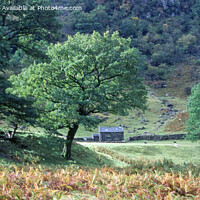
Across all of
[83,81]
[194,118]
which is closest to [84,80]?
[83,81]

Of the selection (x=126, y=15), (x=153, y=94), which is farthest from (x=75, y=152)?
(x=126, y=15)

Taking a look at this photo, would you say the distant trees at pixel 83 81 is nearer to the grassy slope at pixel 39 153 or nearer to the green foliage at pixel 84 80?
the green foliage at pixel 84 80

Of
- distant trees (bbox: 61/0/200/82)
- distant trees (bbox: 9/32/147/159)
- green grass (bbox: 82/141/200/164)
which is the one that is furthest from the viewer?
distant trees (bbox: 61/0/200/82)

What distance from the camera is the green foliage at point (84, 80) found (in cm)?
1509

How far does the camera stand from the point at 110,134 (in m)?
34.3

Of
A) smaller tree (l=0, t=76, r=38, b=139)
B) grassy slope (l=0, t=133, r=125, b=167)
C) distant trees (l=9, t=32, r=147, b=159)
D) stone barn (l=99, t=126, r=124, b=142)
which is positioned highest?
distant trees (l=9, t=32, r=147, b=159)

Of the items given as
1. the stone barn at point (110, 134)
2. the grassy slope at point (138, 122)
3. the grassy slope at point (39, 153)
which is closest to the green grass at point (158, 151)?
the grassy slope at point (39, 153)

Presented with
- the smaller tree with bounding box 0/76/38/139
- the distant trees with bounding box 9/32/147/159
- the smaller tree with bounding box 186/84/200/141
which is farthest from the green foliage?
the smaller tree with bounding box 186/84/200/141

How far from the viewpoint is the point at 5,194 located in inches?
198

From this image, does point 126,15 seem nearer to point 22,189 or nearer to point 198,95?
point 198,95

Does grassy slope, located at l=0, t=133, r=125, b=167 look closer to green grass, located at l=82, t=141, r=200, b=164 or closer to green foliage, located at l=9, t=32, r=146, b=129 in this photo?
green foliage, located at l=9, t=32, r=146, b=129

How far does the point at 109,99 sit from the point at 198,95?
52.5 ft

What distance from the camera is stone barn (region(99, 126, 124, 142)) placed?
1335 inches

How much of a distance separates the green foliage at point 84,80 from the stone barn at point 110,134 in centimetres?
1728
